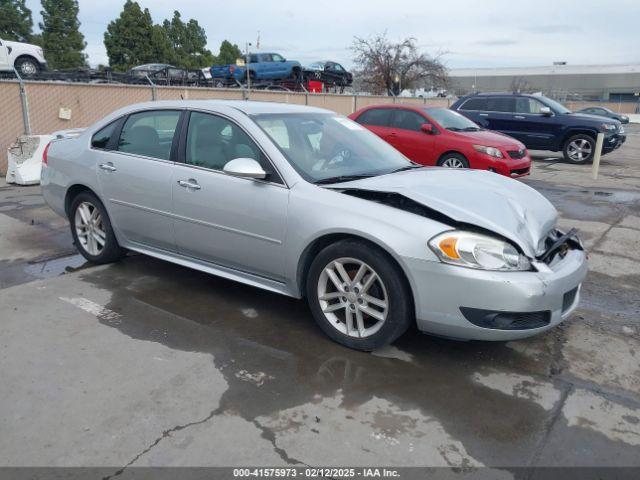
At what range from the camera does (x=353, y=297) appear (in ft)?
11.4

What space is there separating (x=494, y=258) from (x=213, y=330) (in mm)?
2001

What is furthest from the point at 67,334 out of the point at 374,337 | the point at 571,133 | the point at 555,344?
the point at 571,133

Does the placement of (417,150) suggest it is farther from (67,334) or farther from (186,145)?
(67,334)

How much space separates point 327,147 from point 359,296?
1.40 m

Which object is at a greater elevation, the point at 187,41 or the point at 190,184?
the point at 187,41

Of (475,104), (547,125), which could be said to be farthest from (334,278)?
(475,104)

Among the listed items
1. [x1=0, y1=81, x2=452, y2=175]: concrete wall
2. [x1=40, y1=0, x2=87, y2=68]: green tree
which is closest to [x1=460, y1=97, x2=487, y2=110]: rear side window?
[x1=0, y1=81, x2=452, y2=175]: concrete wall

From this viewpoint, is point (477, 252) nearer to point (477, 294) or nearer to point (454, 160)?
point (477, 294)

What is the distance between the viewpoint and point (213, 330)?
3.87 meters

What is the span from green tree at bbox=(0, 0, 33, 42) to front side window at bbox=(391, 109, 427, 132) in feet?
153

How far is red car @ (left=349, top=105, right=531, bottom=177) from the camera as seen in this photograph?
31.5 feet

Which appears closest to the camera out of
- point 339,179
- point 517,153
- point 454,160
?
point 339,179

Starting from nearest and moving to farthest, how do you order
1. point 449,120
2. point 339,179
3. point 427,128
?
point 339,179
point 427,128
point 449,120

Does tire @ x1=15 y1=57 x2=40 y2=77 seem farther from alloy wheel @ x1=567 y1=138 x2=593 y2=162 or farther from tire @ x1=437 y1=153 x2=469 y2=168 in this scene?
alloy wheel @ x1=567 y1=138 x2=593 y2=162
